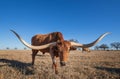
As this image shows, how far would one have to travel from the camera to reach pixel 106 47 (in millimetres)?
118438

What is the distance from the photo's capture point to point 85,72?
9.49m

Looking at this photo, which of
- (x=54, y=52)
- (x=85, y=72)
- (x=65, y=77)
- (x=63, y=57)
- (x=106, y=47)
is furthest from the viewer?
(x=106, y=47)

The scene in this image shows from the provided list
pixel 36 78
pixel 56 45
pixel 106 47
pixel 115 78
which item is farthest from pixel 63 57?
pixel 106 47

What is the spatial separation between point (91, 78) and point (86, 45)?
169cm

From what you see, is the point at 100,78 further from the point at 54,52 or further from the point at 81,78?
the point at 54,52

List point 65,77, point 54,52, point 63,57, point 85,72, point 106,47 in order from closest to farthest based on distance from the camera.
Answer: point 63,57 → point 65,77 → point 54,52 → point 85,72 → point 106,47

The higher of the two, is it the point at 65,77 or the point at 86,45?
the point at 86,45

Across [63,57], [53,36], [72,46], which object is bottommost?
[63,57]

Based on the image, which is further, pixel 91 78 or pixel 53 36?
pixel 53 36

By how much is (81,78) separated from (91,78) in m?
0.57

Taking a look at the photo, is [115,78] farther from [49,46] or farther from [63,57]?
[49,46]

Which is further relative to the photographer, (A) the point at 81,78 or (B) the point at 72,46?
(B) the point at 72,46

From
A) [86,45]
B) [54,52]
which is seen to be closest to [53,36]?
[54,52]

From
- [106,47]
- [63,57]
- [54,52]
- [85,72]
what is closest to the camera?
[63,57]
